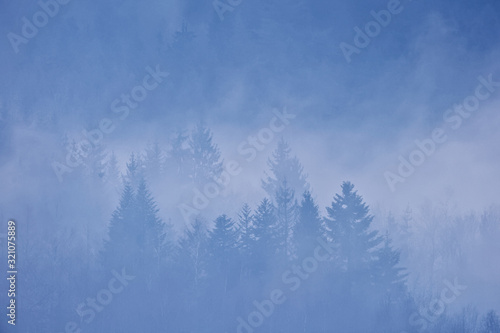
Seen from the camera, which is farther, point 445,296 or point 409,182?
point 409,182

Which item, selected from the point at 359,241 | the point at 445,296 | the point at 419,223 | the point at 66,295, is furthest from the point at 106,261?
the point at 419,223

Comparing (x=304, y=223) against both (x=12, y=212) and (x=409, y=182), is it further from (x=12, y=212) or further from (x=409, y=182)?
(x=409, y=182)

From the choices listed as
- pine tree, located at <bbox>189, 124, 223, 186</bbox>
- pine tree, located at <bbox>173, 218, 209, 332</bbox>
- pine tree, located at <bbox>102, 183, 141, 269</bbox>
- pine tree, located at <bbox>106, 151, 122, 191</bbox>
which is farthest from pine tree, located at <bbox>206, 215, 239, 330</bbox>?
pine tree, located at <bbox>106, 151, 122, 191</bbox>

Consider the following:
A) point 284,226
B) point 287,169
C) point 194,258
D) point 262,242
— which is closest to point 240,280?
point 262,242

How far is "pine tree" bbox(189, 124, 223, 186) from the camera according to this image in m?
63.2

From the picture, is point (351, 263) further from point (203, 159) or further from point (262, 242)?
point (203, 159)

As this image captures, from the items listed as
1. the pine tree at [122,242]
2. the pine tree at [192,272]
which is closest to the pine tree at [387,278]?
the pine tree at [192,272]

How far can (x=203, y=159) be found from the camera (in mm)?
64312

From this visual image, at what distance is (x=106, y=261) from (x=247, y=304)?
43.7 feet

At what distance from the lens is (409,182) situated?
4119 inches

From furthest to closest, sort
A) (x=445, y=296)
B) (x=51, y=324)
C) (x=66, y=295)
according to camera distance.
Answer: (x=445, y=296)
(x=66, y=295)
(x=51, y=324)

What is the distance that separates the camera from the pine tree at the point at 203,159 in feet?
207

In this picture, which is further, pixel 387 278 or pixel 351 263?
pixel 351 263

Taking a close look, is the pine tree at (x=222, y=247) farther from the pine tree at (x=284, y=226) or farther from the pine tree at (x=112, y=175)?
the pine tree at (x=112, y=175)
